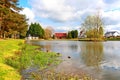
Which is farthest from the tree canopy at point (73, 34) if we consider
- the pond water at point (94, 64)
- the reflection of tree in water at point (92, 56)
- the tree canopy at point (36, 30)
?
the pond water at point (94, 64)

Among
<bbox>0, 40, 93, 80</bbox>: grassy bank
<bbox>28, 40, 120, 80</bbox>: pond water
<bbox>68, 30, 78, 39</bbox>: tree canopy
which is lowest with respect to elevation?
<bbox>28, 40, 120, 80</bbox>: pond water

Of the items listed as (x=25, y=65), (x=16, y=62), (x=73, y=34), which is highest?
(x=73, y=34)

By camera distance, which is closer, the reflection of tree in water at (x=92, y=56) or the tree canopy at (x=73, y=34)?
the reflection of tree in water at (x=92, y=56)

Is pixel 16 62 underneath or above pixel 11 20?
underneath

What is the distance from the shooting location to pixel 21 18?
48.8 metres

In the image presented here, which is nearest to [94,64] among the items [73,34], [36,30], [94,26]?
[94,26]

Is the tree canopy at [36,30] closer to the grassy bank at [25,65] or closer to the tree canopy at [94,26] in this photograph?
the tree canopy at [94,26]

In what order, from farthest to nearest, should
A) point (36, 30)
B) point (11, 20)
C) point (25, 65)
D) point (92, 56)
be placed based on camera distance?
1. point (36, 30)
2. point (11, 20)
3. point (92, 56)
4. point (25, 65)

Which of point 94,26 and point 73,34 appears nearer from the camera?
point 94,26

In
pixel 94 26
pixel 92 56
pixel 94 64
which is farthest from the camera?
pixel 94 26

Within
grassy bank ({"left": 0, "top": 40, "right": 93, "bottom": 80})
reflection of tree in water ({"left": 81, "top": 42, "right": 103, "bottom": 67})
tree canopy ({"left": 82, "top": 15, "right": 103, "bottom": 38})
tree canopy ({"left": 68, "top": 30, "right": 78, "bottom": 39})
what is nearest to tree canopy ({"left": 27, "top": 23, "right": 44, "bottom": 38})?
tree canopy ({"left": 68, "top": 30, "right": 78, "bottom": 39})

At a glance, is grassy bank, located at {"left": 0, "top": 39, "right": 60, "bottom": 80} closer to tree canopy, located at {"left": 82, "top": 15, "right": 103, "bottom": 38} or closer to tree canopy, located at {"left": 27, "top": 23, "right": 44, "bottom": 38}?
tree canopy, located at {"left": 82, "top": 15, "right": 103, "bottom": 38}

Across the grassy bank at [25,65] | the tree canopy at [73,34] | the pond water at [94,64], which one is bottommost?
the pond water at [94,64]

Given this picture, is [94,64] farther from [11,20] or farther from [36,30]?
[36,30]
